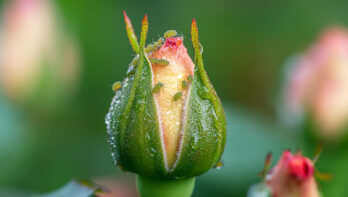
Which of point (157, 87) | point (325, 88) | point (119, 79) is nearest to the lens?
point (157, 87)

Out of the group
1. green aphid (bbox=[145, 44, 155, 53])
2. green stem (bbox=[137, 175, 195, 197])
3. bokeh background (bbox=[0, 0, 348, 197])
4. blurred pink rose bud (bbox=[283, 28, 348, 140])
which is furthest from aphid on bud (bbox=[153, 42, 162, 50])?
blurred pink rose bud (bbox=[283, 28, 348, 140])

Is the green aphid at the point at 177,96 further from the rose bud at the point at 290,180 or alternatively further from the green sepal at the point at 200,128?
the rose bud at the point at 290,180

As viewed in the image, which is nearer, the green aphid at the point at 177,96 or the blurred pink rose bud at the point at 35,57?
the green aphid at the point at 177,96

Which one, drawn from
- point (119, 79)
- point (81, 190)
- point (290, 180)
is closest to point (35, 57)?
point (119, 79)

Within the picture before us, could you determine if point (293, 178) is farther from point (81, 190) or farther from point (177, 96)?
point (81, 190)

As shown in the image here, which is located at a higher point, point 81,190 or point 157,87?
point 157,87

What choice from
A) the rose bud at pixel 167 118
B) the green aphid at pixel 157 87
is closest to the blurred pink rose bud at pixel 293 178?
the rose bud at pixel 167 118

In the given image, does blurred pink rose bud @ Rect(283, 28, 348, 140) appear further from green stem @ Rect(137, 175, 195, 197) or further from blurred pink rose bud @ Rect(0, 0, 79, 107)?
green stem @ Rect(137, 175, 195, 197)
